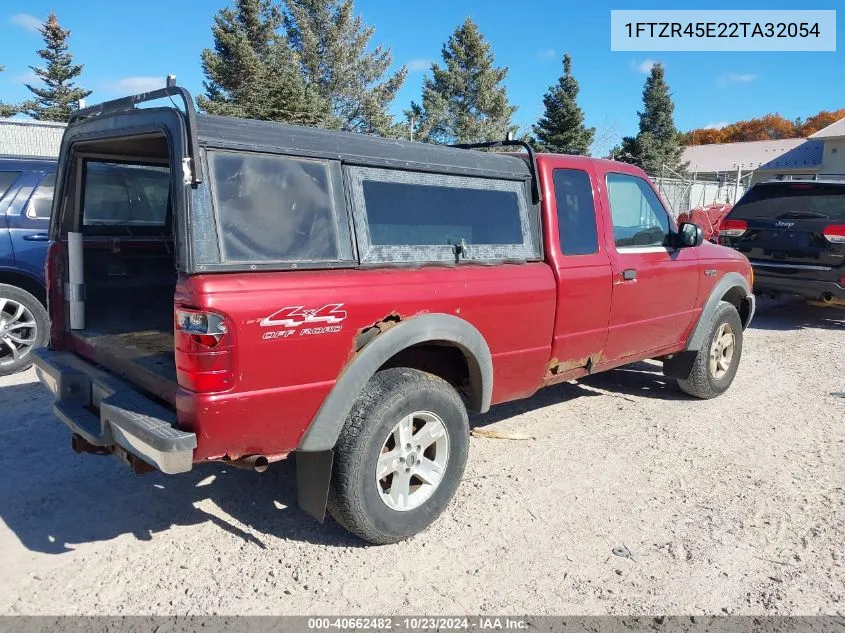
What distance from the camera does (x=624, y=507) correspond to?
3.69 meters

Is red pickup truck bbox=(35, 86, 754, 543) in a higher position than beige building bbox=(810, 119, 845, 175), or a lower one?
lower

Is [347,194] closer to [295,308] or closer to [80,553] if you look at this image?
[295,308]

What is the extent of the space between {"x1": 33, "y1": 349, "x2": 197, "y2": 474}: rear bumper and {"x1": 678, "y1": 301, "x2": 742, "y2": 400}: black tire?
4393 millimetres

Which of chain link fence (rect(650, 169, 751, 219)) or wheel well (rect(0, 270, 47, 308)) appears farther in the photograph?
chain link fence (rect(650, 169, 751, 219))

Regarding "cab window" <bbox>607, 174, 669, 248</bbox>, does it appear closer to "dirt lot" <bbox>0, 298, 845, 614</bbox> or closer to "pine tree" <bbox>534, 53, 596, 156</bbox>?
"dirt lot" <bbox>0, 298, 845, 614</bbox>

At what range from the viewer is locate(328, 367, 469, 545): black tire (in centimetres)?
297

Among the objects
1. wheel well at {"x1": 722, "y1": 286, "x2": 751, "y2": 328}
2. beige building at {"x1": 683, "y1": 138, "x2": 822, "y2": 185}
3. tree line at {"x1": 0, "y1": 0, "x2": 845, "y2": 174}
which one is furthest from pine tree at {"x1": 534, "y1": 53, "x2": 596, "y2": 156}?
wheel well at {"x1": 722, "y1": 286, "x2": 751, "y2": 328}

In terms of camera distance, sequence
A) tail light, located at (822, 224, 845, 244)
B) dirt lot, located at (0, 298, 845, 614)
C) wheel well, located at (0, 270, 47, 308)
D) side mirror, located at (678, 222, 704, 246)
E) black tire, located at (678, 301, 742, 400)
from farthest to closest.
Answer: tail light, located at (822, 224, 845, 244) < wheel well, located at (0, 270, 47, 308) < black tire, located at (678, 301, 742, 400) < side mirror, located at (678, 222, 704, 246) < dirt lot, located at (0, 298, 845, 614)

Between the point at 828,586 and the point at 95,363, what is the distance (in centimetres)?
397

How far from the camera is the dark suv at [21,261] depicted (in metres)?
5.88

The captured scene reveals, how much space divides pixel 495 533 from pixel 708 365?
3.10 m

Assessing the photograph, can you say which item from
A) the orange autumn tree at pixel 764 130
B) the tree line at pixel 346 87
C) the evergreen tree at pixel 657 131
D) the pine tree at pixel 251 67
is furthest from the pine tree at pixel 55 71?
the orange autumn tree at pixel 764 130

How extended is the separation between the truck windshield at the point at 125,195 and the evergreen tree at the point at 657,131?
42.7 metres

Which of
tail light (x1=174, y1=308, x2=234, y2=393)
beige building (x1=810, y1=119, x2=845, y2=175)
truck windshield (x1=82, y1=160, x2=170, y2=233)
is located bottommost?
tail light (x1=174, y1=308, x2=234, y2=393)
